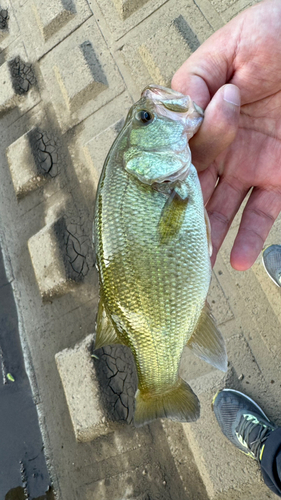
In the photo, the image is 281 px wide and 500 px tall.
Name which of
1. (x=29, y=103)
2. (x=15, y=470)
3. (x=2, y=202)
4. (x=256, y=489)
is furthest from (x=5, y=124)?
(x=256, y=489)

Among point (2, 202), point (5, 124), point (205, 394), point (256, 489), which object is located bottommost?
point (256, 489)

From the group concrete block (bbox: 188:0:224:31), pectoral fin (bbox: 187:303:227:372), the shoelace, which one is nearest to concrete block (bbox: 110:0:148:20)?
concrete block (bbox: 188:0:224:31)

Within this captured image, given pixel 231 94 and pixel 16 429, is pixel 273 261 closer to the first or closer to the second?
pixel 231 94

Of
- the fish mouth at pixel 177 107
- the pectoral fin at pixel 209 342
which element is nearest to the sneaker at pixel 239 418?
the pectoral fin at pixel 209 342

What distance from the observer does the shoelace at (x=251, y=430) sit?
2.04 m

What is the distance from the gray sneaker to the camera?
216 centimetres

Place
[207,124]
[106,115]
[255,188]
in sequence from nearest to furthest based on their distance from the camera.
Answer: [207,124], [255,188], [106,115]

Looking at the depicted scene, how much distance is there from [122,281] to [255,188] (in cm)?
92

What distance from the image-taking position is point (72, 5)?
127 inches

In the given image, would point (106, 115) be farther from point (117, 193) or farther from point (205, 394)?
point (205, 394)

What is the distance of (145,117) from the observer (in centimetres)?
151

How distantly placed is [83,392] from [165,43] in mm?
2617

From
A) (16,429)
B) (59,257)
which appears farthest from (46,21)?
(16,429)

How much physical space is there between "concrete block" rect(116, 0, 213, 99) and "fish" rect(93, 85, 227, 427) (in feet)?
4.45
